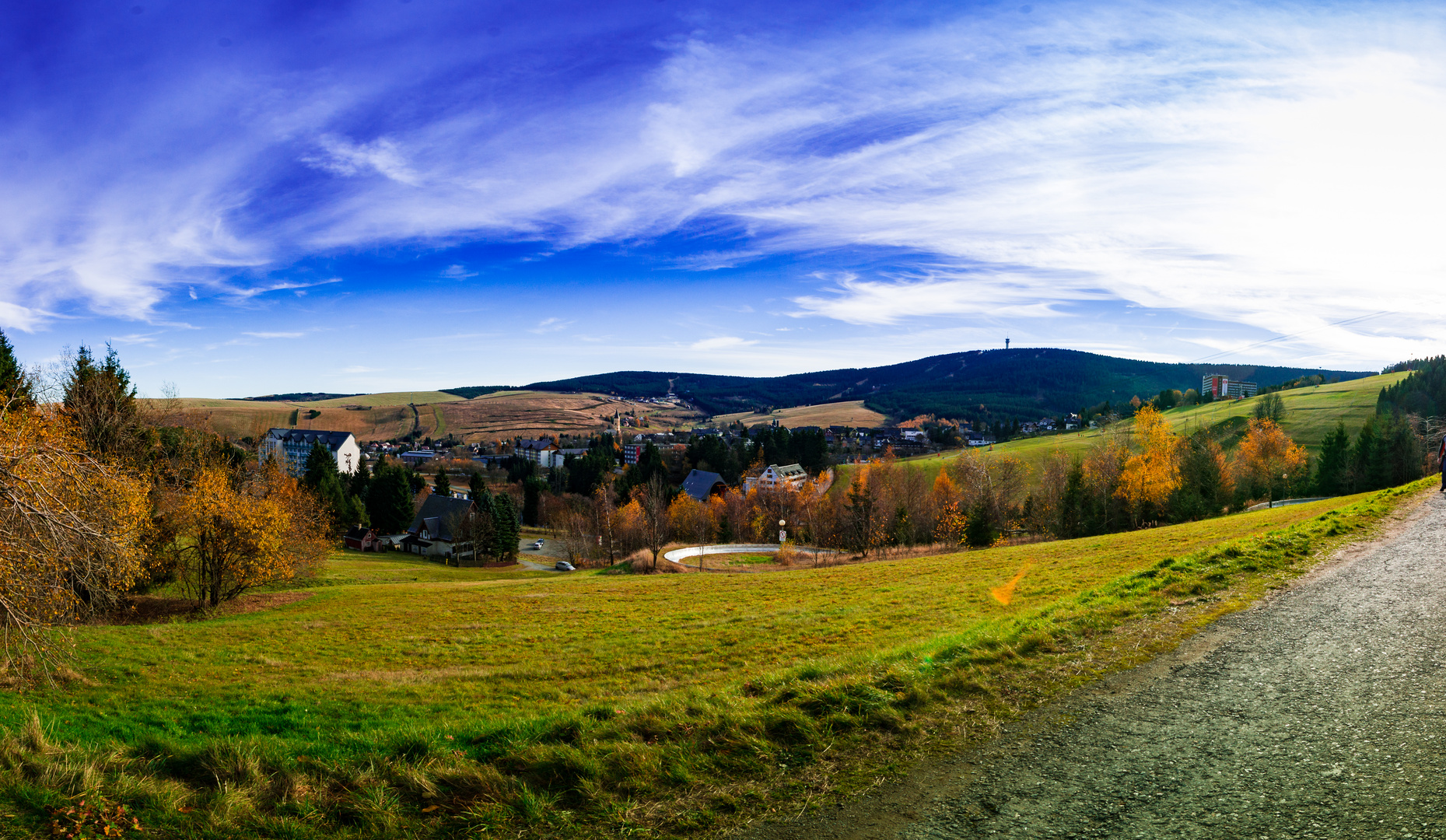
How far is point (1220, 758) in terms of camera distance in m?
5.64

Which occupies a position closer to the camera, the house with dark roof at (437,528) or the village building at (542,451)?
the house with dark roof at (437,528)

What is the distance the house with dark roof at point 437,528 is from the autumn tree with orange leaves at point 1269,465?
7439cm

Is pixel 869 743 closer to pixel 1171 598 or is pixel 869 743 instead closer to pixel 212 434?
pixel 1171 598

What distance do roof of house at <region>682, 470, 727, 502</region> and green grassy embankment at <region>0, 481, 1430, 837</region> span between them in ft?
258

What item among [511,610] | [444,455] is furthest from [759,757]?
[444,455]

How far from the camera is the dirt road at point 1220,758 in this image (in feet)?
15.6

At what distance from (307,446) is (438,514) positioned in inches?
3299

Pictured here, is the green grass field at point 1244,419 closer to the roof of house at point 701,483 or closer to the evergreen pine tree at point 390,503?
the roof of house at point 701,483

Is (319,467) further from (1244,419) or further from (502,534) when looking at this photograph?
(1244,419)

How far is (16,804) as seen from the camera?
548cm

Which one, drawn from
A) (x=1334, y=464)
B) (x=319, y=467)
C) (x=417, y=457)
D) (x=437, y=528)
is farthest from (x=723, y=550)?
(x=417, y=457)

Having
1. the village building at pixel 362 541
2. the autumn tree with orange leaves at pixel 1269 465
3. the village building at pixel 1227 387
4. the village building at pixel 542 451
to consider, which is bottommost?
the village building at pixel 362 541

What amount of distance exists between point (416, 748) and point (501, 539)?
64.4 meters

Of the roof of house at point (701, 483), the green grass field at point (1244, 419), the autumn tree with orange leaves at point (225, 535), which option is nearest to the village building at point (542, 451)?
the roof of house at point (701, 483)
